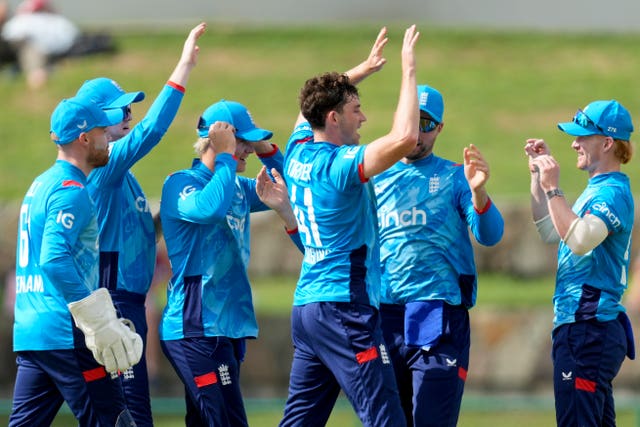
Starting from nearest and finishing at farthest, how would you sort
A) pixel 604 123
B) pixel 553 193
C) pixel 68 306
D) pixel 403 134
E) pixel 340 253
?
1. pixel 403 134
2. pixel 68 306
3. pixel 340 253
4. pixel 553 193
5. pixel 604 123

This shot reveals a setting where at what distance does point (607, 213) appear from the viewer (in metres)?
6.81

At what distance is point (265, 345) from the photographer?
45.7 ft

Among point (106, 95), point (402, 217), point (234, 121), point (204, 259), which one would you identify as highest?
point (106, 95)

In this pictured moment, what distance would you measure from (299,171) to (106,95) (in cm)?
133

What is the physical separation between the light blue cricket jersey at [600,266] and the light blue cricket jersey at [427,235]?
50 centimetres

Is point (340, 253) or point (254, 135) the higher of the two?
point (254, 135)

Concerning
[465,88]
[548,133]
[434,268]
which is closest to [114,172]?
[434,268]

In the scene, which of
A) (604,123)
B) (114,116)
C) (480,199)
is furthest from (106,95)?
(604,123)

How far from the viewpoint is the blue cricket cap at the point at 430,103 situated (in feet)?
23.6

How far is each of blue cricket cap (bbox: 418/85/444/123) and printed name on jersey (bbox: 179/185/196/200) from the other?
1.41 m

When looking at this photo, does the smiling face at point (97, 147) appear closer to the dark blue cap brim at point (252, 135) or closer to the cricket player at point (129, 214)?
the cricket player at point (129, 214)

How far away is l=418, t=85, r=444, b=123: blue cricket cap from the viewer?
7.19 m

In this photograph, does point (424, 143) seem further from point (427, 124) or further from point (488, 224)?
point (488, 224)

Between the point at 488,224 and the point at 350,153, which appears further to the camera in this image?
the point at 488,224
